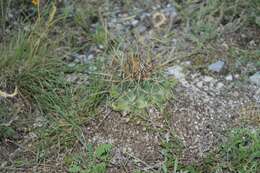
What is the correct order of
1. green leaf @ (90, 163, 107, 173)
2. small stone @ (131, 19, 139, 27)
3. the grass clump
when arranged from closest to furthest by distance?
green leaf @ (90, 163, 107, 173), the grass clump, small stone @ (131, 19, 139, 27)

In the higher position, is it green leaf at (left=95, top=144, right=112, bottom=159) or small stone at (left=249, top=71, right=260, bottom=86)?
small stone at (left=249, top=71, right=260, bottom=86)

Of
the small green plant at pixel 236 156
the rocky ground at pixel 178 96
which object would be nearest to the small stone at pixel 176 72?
the rocky ground at pixel 178 96

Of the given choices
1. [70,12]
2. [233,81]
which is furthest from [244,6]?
[70,12]

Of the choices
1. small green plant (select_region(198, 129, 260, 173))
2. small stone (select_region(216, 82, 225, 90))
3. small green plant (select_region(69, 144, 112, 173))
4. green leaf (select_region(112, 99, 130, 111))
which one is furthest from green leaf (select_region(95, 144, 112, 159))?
small stone (select_region(216, 82, 225, 90))

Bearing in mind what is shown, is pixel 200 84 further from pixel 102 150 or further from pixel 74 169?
pixel 74 169

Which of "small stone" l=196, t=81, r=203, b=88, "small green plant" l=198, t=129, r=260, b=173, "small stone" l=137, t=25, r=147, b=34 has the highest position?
"small stone" l=137, t=25, r=147, b=34

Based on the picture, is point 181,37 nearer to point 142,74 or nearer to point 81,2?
point 142,74

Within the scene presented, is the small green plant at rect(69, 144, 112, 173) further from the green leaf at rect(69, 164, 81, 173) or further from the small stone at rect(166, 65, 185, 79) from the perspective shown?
the small stone at rect(166, 65, 185, 79)

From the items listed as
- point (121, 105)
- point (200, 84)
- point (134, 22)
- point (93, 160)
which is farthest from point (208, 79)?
point (93, 160)
